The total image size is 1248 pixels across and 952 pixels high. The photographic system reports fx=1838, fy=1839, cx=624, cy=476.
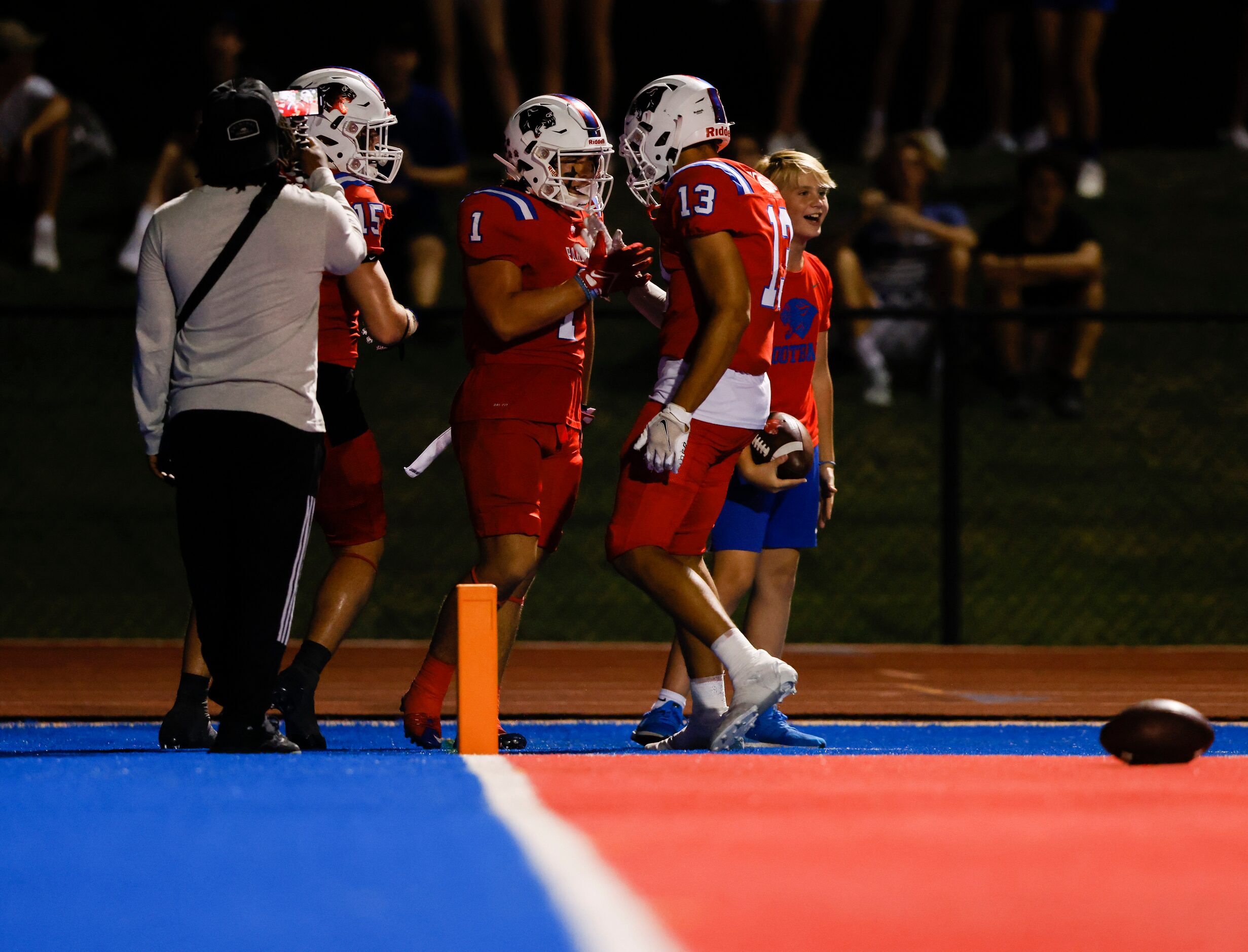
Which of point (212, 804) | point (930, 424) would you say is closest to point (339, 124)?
point (212, 804)

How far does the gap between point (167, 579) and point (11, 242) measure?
15.8ft

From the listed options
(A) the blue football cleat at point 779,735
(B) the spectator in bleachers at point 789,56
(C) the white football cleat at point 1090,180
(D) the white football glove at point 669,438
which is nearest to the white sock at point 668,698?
(A) the blue football cleat at point 779,735

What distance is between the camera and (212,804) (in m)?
4.00

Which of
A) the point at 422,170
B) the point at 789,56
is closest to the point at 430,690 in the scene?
the point at 422,170

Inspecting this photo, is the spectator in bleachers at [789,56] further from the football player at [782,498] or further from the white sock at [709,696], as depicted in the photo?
the white sock at [709,696]

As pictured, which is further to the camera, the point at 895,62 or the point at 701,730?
the point at 895,62

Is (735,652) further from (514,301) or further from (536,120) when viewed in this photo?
(536,120)

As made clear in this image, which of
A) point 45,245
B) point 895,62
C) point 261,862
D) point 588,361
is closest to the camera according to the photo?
point 261,862

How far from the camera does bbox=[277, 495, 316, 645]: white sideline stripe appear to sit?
523 centimetres

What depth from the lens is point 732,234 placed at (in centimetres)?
575

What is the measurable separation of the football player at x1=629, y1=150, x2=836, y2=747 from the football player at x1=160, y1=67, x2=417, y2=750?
39.8 inches

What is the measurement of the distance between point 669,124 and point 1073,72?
9761 millimetres

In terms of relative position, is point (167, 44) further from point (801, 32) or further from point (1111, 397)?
point (1111, 397)

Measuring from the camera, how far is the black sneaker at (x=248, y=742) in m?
5.15
